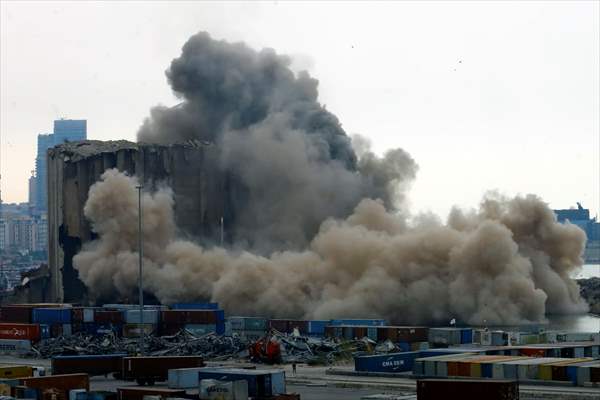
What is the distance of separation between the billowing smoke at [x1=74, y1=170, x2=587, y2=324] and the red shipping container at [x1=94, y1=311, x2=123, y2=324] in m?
16.8

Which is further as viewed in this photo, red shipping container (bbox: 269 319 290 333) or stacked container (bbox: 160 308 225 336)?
stacked container (bbox: 160 308 225 336)

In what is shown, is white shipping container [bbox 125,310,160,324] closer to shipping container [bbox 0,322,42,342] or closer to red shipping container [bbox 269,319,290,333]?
shipping container [bbox 0,322,42,342]

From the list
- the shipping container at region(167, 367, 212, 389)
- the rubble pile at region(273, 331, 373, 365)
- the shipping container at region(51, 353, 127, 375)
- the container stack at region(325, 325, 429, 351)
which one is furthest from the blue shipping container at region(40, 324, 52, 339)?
the shipping container at region(167, 367, 212, 389)

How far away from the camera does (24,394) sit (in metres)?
52.5

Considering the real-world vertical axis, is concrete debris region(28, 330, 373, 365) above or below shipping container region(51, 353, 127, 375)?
above

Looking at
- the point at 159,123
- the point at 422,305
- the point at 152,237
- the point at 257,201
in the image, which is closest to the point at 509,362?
the point at 422,305

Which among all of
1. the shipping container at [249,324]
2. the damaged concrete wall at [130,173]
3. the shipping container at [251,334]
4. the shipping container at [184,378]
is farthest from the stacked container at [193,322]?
the damaged concrete wall at [130,173]

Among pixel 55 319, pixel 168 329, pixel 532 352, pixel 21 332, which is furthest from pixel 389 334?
pixel 21 332

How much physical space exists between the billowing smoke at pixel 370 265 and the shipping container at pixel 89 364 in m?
33.8

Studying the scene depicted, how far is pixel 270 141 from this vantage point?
12644cm

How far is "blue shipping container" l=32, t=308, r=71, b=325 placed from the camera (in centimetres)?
9225

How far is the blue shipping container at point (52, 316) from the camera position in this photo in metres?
92.2

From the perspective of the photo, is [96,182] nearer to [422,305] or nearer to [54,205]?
[54,205]

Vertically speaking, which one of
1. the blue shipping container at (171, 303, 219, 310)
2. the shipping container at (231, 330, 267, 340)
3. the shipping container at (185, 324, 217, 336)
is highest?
the blue shipping container at (171, 303, 219, 310)
